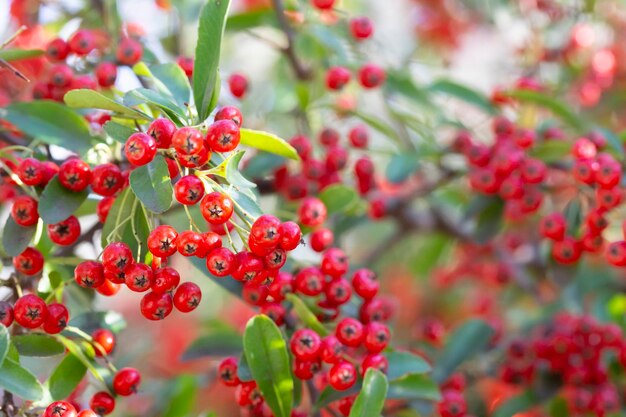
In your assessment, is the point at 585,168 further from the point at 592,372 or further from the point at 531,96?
the point at 592,372

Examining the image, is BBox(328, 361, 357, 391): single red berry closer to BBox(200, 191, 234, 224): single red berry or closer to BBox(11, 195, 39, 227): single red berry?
BBox(200, 191, 234, 224): single red berry

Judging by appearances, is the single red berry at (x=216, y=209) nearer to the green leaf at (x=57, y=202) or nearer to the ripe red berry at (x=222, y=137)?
the ripe red berry at (x=222, y=137)

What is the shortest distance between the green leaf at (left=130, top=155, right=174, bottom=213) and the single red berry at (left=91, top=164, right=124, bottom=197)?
145 millimetres

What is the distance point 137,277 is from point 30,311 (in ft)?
0.70

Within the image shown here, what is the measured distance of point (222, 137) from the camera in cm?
125

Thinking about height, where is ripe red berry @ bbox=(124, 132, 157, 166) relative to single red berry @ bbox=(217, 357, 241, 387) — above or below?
above

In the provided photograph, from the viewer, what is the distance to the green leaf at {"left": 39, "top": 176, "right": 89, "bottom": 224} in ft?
4.52

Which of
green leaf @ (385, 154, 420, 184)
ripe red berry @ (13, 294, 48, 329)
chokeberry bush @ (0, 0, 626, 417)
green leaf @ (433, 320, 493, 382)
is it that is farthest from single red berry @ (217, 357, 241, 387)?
green leaf @ (385, 154, 420, 184)

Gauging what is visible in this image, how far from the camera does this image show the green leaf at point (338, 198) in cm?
175

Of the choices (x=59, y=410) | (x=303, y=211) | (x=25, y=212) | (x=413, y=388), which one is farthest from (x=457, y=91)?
(x=59, y=410)

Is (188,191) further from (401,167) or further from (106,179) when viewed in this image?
(401,167)

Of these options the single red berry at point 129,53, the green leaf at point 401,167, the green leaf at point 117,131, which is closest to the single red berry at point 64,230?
the green leaf at point 117,131

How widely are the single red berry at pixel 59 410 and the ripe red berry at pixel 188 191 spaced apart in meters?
0.37

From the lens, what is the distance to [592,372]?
2117 millimetres
